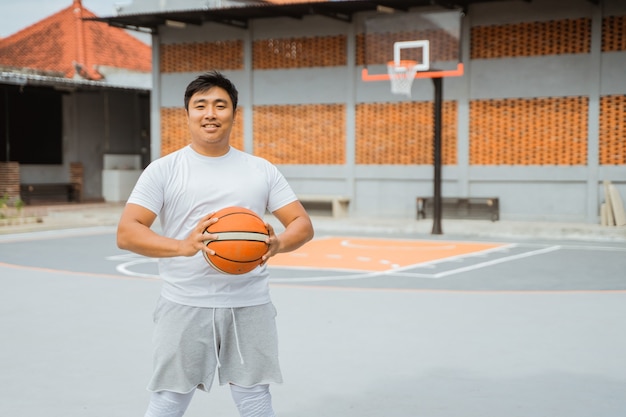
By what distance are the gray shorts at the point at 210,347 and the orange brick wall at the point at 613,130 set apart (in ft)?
58.5

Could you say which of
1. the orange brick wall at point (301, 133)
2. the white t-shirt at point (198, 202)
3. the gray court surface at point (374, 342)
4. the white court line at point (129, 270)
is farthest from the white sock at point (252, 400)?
the orange brick wall at point (301, 133)

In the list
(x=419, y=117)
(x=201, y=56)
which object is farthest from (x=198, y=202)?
(x=201, y=56)

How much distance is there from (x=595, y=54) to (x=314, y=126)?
301 inches

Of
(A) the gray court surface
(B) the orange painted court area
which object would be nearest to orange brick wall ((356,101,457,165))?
(B) the orange painted court area

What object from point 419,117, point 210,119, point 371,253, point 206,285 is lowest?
point 371,253

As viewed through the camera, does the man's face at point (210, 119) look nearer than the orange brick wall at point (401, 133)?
Yes

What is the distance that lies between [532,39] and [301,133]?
6748mm

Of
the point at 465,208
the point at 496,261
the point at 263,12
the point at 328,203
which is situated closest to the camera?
the point at 496,261

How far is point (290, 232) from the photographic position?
369 centimetres

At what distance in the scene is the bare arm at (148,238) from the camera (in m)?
3.44

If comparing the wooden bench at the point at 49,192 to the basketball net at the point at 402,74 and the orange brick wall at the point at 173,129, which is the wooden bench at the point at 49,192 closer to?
the orange brick wall at the point at 173,129

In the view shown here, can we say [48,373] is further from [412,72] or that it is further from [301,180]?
[301,180]

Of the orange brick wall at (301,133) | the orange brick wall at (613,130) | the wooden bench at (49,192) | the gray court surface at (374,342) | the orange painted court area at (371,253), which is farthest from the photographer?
the wooden bench at (49,192)

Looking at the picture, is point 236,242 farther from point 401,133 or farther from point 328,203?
point 328,203
